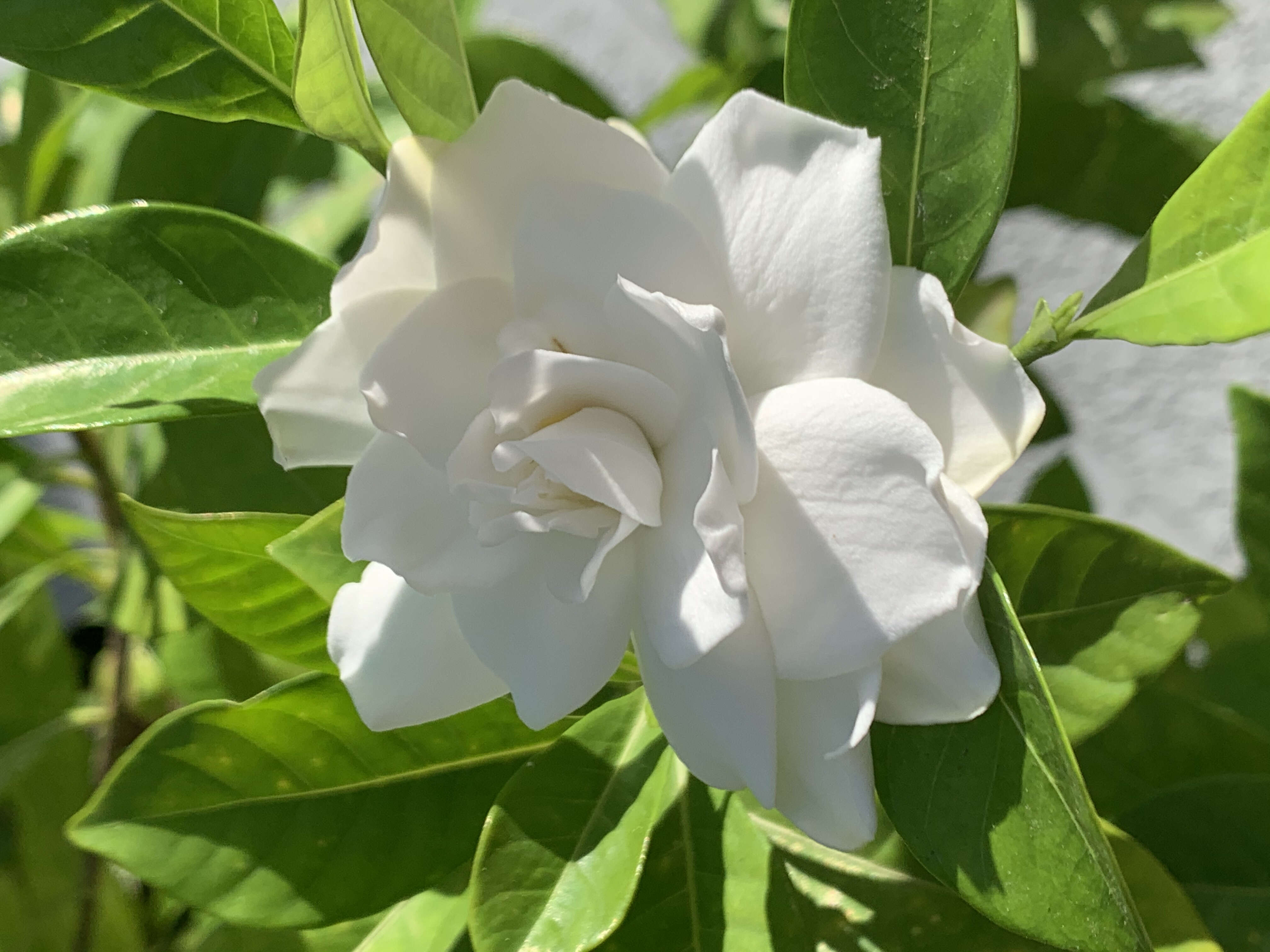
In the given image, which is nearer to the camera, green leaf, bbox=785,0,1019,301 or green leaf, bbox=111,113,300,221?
green leaf, bbox=785,0,1019,301

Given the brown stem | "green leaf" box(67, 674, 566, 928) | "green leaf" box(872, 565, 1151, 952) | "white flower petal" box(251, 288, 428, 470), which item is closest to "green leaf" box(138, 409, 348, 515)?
the brown stem

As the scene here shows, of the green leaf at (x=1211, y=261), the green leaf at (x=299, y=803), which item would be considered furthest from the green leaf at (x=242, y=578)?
the green leaf at (x=1211, y=261)

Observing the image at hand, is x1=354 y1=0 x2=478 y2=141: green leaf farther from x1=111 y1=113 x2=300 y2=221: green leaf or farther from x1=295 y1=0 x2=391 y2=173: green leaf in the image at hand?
x1=111 y1=113 x2=300 y2=221: green leaf

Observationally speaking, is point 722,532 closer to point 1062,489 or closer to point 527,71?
point 527,71

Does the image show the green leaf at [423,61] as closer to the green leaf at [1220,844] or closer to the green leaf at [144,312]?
the green leaf at [144,312]

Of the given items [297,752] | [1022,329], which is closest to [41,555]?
[297,752]

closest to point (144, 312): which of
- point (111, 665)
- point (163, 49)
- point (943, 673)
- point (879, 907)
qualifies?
point (163, 49)

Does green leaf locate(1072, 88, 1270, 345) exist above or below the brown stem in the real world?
above
